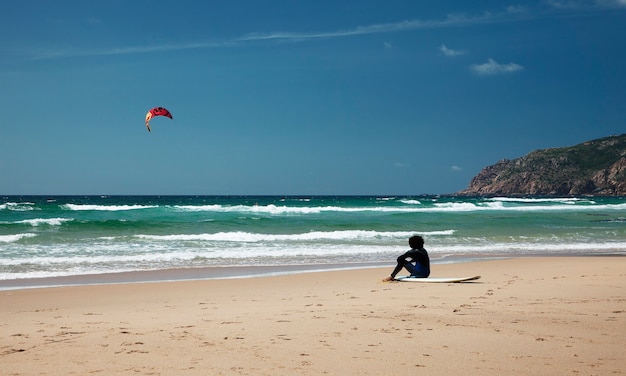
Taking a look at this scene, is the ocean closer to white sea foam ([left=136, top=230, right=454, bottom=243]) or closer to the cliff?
white sea foam ([left=136, top=230, right=454, bottom=243])

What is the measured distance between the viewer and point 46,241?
715 inches

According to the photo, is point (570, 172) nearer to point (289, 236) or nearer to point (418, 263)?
point (289, 236)

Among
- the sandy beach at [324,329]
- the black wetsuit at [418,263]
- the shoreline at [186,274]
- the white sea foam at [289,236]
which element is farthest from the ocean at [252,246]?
the sandy beach at [324,329]

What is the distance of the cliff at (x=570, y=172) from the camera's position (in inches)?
4198

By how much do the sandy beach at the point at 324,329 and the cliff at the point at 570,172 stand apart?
109 metres

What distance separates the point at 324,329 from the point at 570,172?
122m

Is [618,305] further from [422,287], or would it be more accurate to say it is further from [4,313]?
[4,313]

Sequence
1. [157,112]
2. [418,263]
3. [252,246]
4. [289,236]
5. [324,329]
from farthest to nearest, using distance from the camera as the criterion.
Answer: [289,236]
[157,112]
[252,246]
[418,263]
[324,329]

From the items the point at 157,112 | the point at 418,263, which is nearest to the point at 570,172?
the point at 157,112

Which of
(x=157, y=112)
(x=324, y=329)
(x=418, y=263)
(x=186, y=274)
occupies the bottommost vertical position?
(x=186, y=274)

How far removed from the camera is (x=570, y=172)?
11506 centimetres

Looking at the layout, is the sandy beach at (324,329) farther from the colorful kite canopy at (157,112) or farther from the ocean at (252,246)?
the colorful kite canopy at (157,112)

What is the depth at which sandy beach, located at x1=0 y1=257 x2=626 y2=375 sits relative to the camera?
3.99 metres

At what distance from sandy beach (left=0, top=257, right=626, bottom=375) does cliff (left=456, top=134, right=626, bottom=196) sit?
10930 centimetres
